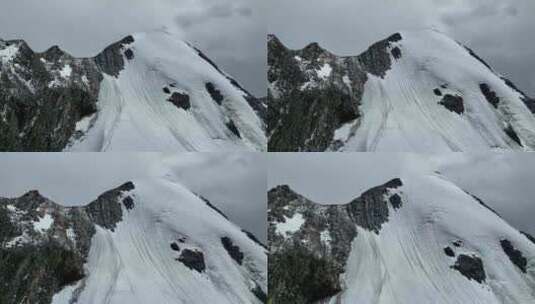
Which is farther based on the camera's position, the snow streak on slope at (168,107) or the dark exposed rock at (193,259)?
the dark exposed rock at (193,259)

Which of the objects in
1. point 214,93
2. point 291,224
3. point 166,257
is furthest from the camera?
point 214,93

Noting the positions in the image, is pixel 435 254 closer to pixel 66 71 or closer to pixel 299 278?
pixel 299 278

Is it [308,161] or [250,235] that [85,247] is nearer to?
[250,235]

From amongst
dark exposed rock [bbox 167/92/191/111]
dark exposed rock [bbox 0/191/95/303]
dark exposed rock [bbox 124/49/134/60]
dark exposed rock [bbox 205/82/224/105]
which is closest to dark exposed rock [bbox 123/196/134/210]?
dark exposed rock [bbox 0/191/95/303]

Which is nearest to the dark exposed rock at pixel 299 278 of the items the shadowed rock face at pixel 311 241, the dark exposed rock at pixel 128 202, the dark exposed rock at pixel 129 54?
the shadowed rock face at pixel 311 241

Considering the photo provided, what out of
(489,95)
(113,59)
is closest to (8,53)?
(113,59)

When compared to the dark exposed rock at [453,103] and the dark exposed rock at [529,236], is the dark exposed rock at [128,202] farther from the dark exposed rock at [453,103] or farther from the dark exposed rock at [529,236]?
the dark exposed rock at [529,236]
